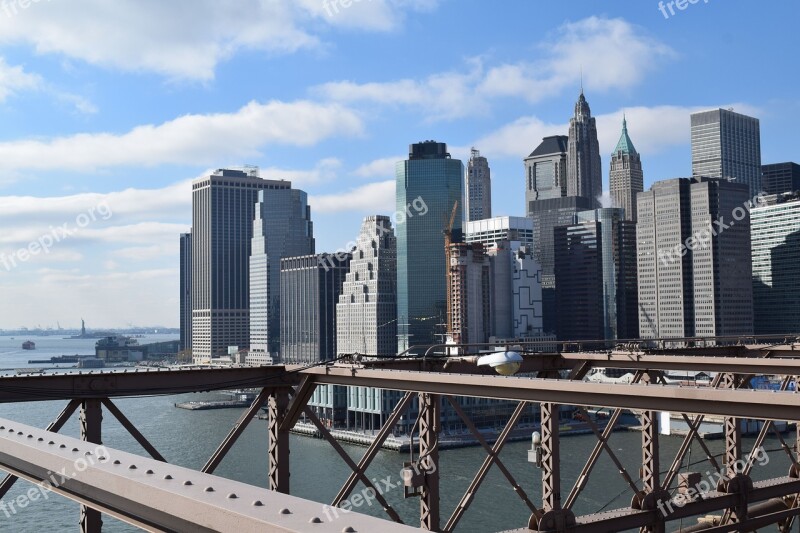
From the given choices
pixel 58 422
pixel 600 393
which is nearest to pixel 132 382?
pixel 58 422

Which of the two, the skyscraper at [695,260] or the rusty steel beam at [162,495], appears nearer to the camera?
the rusty steel beam at [162,495]

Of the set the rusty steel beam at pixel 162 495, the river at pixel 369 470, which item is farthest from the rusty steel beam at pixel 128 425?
the river at pixel 369 470

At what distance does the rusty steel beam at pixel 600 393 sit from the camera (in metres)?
7.99

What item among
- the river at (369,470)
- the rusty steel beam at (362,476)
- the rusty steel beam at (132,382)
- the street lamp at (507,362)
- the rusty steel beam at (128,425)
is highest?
the street lamp at (507,362)

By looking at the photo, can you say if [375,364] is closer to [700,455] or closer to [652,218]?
[700,455]

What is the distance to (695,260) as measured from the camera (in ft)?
602

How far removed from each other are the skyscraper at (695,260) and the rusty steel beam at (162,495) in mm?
180024

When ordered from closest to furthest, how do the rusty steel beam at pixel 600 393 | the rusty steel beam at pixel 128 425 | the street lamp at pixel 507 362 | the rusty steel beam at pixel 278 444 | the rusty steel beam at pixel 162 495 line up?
the rusty steel beam at pixel 162 495
the rusty steel beam at pixel 600 393
the rusty steel beam at pixel 128 425
the street lamp at pixel 507 362
the rusty steel beam at pixel 278 444

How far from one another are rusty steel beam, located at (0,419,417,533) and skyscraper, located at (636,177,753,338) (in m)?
180

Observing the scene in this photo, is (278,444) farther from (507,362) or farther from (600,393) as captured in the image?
(600,393)

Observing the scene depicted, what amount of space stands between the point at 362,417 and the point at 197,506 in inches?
4599

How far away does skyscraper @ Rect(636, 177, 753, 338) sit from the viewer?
17988 cm

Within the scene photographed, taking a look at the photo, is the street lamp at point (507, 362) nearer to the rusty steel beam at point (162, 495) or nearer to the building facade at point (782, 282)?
the rusty steel beam at point (162, 495)

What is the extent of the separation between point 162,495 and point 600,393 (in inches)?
258
